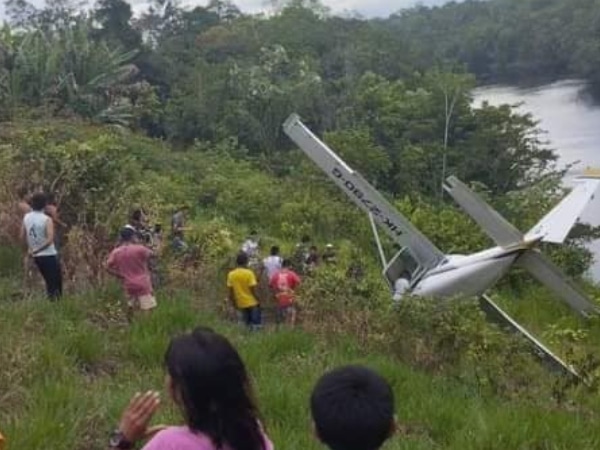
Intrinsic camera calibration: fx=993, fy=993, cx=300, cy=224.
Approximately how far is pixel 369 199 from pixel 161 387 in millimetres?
10034

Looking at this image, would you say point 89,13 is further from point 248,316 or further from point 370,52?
point 248,316

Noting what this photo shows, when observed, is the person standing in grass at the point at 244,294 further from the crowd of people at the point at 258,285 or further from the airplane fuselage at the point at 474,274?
the airplane fuselage at the point at 474,274

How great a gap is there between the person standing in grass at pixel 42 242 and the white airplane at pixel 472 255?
22.7 ft

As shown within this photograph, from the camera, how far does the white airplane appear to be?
14.8 metres

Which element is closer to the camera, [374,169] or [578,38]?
Result: [374,169]

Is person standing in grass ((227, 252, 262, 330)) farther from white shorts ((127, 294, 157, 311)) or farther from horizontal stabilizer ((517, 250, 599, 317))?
horizontal stabilizer ((517, 250, 599, 317))

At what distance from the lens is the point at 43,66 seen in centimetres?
2344

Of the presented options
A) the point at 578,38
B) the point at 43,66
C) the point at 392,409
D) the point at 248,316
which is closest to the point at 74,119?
the point at 43,66

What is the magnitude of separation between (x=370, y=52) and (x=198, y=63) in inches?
424

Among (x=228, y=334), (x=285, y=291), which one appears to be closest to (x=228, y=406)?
(x=228, y=334)

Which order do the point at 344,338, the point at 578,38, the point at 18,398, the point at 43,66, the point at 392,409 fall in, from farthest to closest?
the point at 578,38, the point at 43,66, the point at 344,338, the point at 18,398, the point at 392,409

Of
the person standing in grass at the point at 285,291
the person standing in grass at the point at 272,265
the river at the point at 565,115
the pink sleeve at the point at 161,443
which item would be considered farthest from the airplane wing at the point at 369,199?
the river at the point at 565,115

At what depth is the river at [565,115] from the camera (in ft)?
173

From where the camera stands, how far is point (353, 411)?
2654 mm
